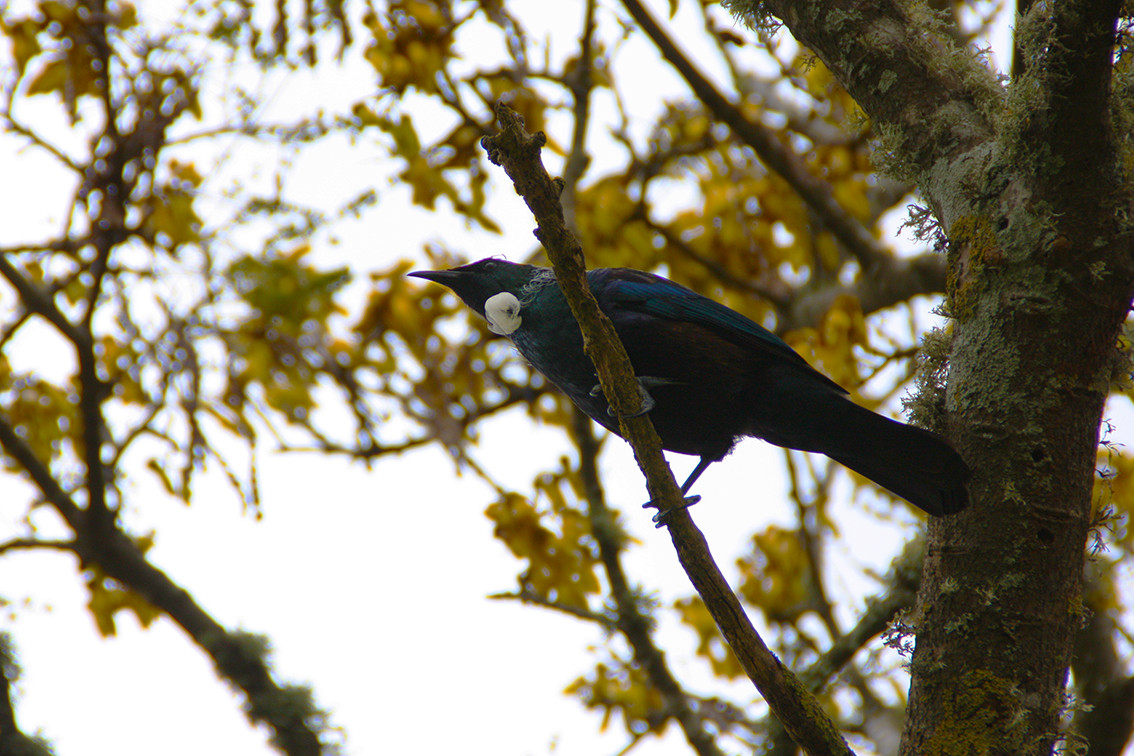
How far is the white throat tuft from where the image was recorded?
3.08 m

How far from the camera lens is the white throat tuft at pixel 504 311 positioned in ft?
10.1

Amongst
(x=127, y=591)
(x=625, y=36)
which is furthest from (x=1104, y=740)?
(x=127, y=591)

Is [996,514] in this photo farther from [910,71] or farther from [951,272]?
[910,71]

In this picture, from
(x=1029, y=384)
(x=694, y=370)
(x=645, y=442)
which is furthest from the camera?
(x=694, y=370)

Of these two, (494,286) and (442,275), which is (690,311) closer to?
(494,286)

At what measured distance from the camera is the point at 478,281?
10.9 ft

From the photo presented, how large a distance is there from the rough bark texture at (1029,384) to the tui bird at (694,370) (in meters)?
0.57

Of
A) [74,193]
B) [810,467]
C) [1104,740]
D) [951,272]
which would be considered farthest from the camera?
[810,467]

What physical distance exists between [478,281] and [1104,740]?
2652 mm

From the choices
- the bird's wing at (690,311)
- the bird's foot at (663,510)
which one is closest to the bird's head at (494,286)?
the bird's wing at (690,311)

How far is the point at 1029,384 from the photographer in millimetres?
2092

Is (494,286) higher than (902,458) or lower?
higher

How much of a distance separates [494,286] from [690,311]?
71 centimetres

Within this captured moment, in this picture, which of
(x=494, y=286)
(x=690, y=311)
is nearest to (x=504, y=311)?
(x=494, y=286)
